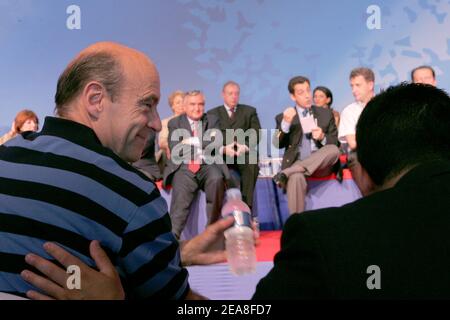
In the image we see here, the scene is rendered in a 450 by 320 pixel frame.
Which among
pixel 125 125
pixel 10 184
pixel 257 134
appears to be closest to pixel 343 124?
pixel 257 134

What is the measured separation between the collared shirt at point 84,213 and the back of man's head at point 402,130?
1.47 ft

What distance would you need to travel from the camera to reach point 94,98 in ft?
3.96

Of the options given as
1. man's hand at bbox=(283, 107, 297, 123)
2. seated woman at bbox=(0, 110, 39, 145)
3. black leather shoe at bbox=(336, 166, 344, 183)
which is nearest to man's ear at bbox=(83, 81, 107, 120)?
man's hand at bbox=(283, 107, 297, 123)

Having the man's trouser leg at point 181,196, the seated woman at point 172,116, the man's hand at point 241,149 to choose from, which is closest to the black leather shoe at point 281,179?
the man's hand at point 241,149

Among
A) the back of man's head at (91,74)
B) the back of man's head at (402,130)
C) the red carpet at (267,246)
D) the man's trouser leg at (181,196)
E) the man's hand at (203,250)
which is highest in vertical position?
the back of man's head at (91,74)

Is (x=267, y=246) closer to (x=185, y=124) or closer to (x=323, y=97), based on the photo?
(x=185, y=124)

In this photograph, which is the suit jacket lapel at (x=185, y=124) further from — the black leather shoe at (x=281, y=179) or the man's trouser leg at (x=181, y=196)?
the black leather shoe at (x=281, y=179)

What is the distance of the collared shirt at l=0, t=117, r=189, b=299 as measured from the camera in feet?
3.19

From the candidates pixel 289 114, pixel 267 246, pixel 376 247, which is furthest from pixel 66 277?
pixel 289 114

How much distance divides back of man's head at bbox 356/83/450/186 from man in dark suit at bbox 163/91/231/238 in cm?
352

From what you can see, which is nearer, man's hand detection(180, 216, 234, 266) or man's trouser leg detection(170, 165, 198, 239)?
man's hand detection(180, 216, 234, 266)

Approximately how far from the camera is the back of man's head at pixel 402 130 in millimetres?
992

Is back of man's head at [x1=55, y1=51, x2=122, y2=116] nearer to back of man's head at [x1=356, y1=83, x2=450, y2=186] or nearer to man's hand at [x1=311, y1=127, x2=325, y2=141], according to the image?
back of man's head at [x1=356, y1=83, x2=450, y2=186]
